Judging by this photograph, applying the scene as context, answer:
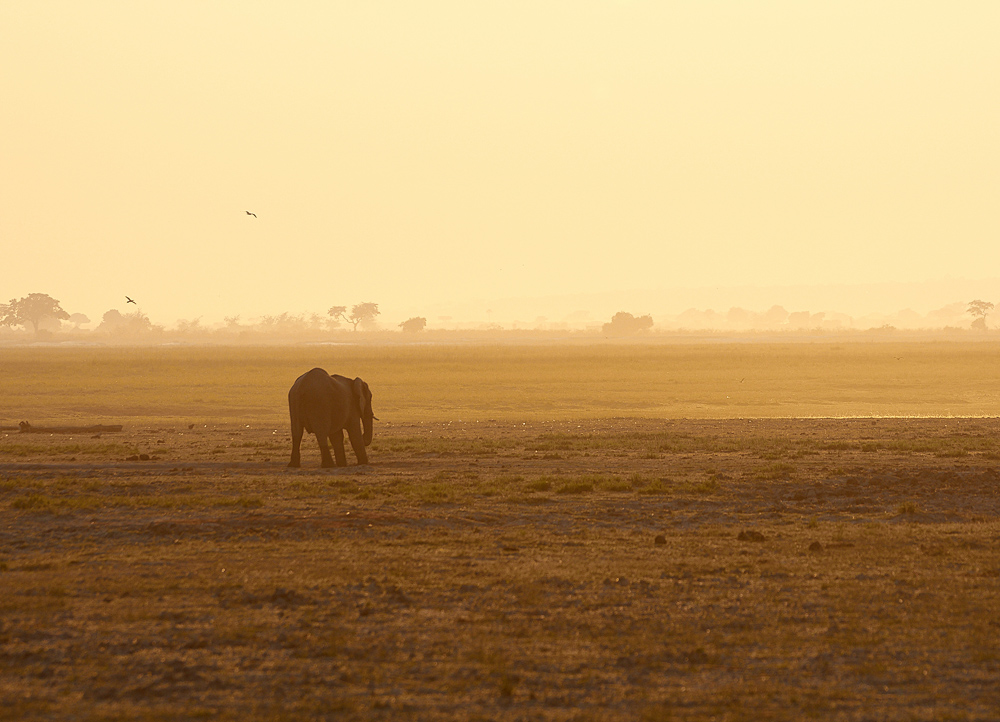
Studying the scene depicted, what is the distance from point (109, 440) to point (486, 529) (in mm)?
16603

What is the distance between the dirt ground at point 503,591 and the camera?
7.72 metres

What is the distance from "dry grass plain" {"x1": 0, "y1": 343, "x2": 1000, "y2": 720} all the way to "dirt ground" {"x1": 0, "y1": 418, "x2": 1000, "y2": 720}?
4cm

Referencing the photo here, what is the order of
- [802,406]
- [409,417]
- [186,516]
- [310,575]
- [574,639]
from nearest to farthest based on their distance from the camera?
[574,639] → [310,575] → [186,516] → [409,417] → [802,406]

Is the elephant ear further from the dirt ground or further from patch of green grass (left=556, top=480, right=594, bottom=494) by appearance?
patch of green grass (left=556, top=480, right=594, bottom=494)

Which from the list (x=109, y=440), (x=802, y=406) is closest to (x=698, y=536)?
Result: (x=109, y=440)

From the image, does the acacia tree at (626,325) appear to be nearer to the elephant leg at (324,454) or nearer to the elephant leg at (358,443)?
the elephant leg at (358,443)

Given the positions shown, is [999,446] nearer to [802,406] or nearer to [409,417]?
[802,406]

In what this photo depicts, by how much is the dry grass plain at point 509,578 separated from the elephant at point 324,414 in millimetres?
785

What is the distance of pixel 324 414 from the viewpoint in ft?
66.2

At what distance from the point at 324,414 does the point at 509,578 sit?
989 centimetres

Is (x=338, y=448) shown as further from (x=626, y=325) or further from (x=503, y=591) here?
(x=626, y=325)

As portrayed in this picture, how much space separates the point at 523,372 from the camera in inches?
2451

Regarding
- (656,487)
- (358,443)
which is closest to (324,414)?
(358,443)

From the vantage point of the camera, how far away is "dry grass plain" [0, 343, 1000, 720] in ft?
25.5
